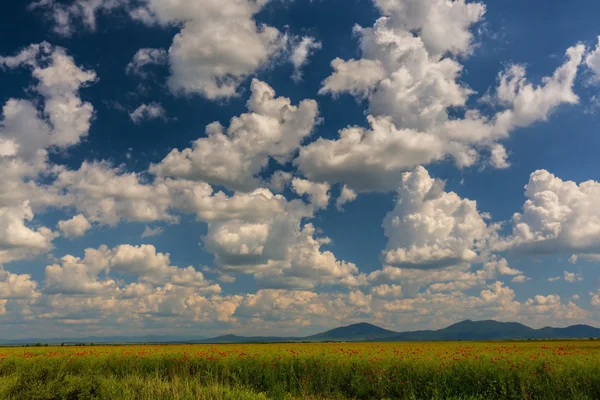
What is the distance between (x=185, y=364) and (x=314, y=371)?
454 inches

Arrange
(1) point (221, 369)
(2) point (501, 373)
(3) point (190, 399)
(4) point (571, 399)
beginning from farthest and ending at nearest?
(1) point (221, 369), (2) point (501, 373), (4) point (571, 399), (3) point (190, 399)

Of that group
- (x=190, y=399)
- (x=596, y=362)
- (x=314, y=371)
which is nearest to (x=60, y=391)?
(x=190, y=399)

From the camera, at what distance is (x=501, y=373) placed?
26062mm

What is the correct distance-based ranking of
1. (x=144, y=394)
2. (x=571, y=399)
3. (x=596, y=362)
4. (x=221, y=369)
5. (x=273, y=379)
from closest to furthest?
(x=144, y=394) → (x=571, y=399) → (x=596, y=362) → (x=273, y=379) → (x=221, y=369)

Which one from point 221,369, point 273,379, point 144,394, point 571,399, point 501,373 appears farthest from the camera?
point 221,369

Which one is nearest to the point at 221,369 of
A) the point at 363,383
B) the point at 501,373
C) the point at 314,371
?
the point at 314,371

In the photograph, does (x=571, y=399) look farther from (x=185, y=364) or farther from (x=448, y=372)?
(x=185, y=364)

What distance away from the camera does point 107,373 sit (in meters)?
35.4

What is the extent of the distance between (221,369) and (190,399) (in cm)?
1714

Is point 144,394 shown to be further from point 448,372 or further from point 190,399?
point 448,372

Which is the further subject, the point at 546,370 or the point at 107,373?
the point at 107,373

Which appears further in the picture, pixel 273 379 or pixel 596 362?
pixel 273 379

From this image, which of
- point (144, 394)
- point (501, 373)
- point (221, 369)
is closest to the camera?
point (144, 394)

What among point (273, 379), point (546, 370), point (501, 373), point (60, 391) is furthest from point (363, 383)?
point (60, 391)
